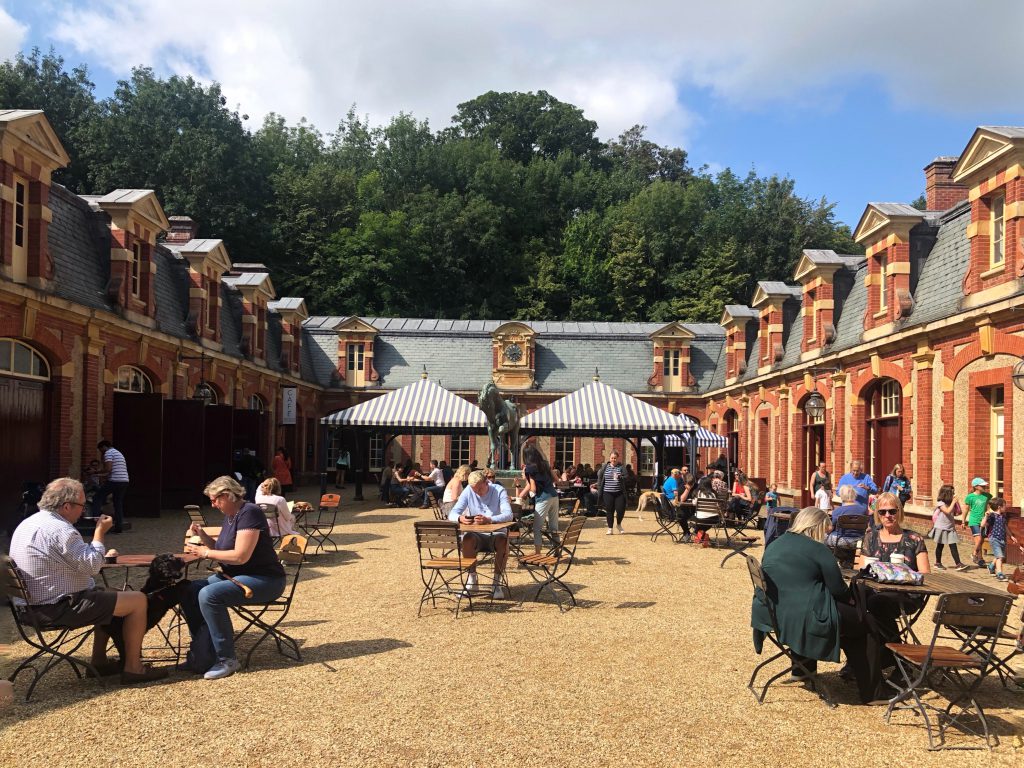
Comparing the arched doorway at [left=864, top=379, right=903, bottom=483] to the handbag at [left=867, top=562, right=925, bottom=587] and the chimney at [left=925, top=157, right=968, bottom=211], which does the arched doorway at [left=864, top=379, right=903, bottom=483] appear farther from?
the handbag at [left=867, top=562, right=925, bottom=587]

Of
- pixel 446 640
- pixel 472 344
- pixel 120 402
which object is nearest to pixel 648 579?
pixel 446 640

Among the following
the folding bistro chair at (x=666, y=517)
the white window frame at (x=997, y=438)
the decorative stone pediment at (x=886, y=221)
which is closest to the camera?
the white window frame at (x=997, y=438)

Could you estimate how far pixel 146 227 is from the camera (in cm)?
1670

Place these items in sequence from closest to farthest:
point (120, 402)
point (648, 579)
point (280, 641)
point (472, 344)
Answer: point (280, 641)
point (648, 579)
point (120, 402)
point (472, 344)

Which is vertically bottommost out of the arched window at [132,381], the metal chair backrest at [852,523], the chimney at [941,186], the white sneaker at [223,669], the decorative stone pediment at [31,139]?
the white sneaker at [223,669]

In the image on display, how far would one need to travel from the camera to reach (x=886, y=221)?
49.6ft

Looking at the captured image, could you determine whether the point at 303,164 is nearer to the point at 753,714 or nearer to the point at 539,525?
the point at 539,525

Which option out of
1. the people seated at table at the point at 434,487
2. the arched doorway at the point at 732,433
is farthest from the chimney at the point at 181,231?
the arched doorway at the point at 732,433

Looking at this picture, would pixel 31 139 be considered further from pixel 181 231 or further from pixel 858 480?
pixel 858 480

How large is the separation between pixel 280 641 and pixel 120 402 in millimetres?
10624

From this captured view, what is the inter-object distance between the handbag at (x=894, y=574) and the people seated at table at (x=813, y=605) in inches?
9.5

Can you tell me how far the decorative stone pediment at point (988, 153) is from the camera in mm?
11469

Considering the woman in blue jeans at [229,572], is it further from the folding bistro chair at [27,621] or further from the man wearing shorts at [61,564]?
the folding bistro chair at [27,621]

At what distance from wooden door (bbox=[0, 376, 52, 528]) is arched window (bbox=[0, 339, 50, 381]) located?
115 millimetres
